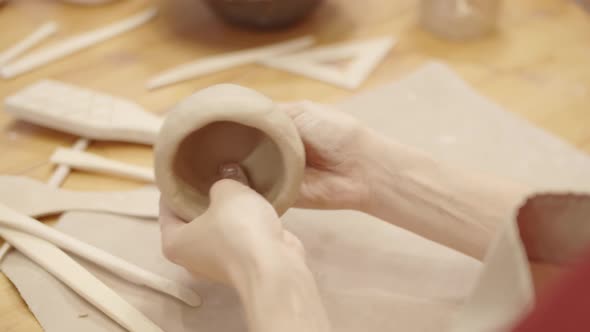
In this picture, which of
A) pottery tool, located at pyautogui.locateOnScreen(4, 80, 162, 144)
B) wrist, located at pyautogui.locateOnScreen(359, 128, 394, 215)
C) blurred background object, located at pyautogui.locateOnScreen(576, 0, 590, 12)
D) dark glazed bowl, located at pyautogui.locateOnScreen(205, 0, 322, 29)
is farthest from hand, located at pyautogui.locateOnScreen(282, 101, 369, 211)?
blurred background object, located at pyautogui.locateOnScreen(576, 0, 590, 12)

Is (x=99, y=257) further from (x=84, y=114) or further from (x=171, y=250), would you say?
(x=84, y=114)

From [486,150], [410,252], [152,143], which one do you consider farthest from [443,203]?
[152,143]

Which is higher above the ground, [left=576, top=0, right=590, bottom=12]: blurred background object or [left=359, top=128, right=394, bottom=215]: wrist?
[left=359, top=128, right=394, bottom=215]: wrist

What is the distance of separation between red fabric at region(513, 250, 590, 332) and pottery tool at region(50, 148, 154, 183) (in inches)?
24.4

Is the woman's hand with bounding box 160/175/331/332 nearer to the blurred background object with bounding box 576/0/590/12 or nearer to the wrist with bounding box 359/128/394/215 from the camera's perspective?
the wrist with bounding box 359/128/394/215

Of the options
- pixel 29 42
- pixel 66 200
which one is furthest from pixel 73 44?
pixel 66 200

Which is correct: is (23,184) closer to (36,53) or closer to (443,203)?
(36,53)

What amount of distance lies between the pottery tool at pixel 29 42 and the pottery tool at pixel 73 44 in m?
0.02

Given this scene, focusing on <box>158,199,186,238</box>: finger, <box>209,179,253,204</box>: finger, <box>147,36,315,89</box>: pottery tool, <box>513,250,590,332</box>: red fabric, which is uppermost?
<box>513,250,590,332</box>: red fabric

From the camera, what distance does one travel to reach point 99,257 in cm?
69

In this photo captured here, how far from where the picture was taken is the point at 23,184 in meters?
0.78

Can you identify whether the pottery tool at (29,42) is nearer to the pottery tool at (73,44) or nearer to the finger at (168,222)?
the pottery tool at (73,44)

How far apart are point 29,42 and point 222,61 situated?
309mm

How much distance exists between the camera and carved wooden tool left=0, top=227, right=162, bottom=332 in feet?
2.07
